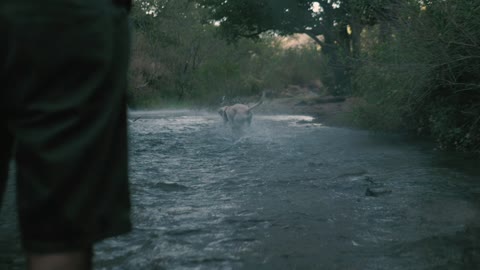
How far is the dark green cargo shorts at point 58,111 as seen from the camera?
118 centimetres

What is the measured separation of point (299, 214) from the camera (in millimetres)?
4758

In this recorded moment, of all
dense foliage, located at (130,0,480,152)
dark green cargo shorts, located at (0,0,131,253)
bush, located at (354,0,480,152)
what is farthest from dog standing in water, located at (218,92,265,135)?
dark green cargo shorts, located at (0,0,131,253)

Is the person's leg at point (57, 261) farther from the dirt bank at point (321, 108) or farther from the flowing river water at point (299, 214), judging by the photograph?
the dirt bank at point (321, 108)

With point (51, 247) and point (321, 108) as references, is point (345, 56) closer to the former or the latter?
point (51, 247)

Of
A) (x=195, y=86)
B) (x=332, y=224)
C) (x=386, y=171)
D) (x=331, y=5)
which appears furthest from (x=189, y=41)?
(x=332, y=224)

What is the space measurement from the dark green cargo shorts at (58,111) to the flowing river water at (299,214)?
218cm

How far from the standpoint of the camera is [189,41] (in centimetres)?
3678

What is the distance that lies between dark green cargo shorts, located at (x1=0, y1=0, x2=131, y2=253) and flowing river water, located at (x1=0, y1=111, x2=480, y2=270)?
2177 mm

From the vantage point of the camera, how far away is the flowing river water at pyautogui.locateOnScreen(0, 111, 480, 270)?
11.3 ft

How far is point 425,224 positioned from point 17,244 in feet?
11.2

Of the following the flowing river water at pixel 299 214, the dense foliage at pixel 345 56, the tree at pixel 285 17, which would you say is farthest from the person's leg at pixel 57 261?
the tree at pixel 285 17

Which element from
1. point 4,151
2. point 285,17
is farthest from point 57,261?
point 285,17

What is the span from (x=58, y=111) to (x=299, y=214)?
12.5 ft

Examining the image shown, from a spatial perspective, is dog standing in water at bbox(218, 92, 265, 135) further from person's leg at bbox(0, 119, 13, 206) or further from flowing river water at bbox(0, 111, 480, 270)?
person's leg at bbox(0, 119, 13, 206)
